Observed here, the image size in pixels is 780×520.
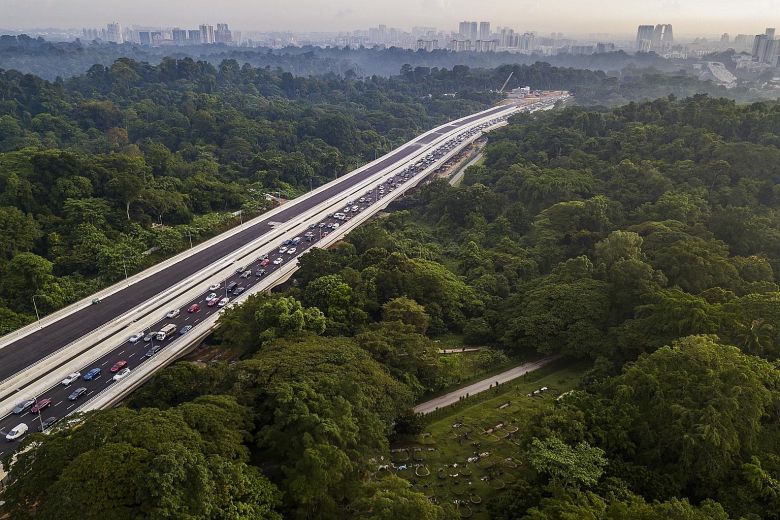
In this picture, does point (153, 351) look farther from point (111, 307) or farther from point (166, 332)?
point (111, 307)

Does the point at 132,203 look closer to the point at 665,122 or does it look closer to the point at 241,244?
the point at 241,244

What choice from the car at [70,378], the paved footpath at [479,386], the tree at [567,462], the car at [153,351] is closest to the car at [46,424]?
the car at [70,378]

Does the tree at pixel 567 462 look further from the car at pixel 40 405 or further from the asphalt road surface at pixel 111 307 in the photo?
the asphalt road surface at pixel 111 307

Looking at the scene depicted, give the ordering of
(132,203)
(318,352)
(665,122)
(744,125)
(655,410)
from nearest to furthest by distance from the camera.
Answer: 1. (655,410)
2. (318,352)
3. (132,203)
4. (744,125)
5. (665,122)

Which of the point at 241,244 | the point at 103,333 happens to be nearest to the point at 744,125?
the point at 241,244

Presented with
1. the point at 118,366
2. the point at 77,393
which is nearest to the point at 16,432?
the point at 77,393

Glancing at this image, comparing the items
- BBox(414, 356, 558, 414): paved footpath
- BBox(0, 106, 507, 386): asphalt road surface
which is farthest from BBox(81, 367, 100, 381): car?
BBox(414, 356, 558, 414): paved footpath
